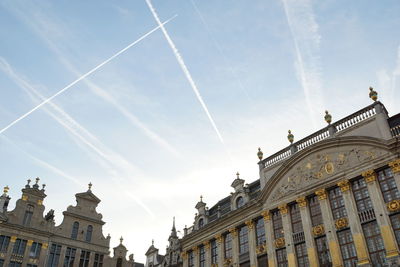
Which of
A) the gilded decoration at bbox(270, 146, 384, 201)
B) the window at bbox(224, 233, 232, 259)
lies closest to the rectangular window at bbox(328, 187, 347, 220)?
the gilded decoration at bbox(270, 146, 384, 201)

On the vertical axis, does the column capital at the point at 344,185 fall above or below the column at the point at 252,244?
above

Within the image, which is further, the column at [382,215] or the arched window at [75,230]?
the arched window at [75,230]

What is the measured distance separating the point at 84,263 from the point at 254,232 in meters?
20.2

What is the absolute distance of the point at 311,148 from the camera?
85.0ft

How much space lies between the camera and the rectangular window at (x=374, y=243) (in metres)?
20.2

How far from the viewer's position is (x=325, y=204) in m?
24.0

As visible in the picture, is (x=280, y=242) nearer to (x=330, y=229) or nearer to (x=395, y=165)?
(x=330, y=229)

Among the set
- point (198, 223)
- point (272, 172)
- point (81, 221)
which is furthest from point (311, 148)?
point (81, 221)

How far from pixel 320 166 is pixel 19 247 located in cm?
2832

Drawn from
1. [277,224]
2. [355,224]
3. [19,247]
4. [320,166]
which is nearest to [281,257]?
[277,224]

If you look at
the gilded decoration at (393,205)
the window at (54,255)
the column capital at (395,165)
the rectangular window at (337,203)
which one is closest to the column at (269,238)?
the rectangular window at (337,203)

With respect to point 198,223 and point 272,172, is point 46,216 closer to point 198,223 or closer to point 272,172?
point 198,223

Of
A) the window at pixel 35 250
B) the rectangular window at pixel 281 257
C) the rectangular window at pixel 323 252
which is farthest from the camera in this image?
the window at pixel 35 250

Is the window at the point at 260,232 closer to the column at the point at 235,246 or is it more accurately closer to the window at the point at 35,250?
the column at the point at 235,246
